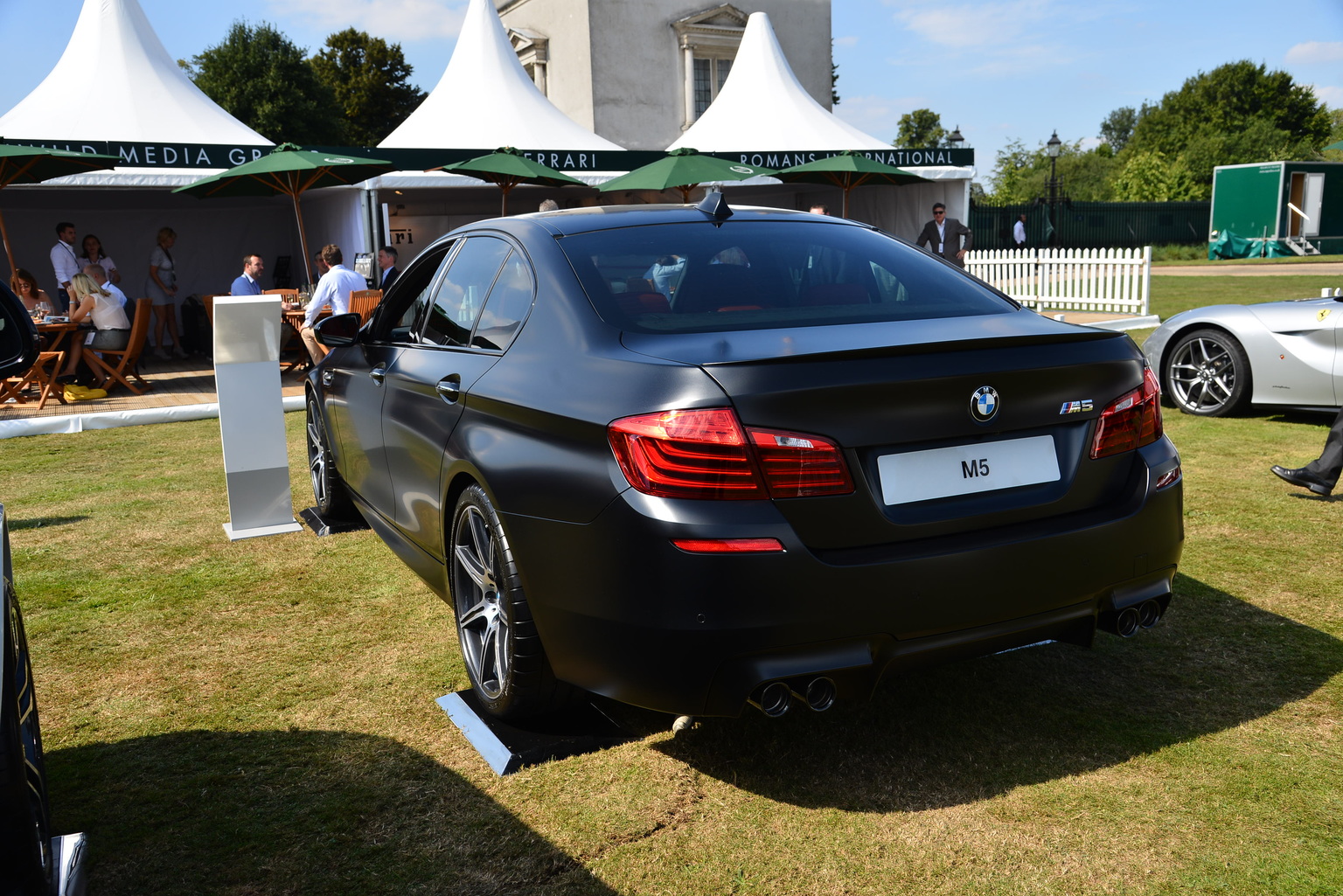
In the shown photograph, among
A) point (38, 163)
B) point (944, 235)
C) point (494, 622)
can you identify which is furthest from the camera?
point (944, 235)

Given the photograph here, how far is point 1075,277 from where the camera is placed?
64.2ft

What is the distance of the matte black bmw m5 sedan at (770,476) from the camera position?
2566 millimetres

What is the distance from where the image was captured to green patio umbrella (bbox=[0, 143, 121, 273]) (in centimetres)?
1228

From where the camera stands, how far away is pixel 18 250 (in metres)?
19.1

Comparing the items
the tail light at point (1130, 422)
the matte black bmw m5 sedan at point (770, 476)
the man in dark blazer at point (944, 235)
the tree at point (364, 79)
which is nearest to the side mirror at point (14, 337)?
the matte black bmw m5 sedan at point (770, 476)

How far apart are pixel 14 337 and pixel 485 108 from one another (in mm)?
20524

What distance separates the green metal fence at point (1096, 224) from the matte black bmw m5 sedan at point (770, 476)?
123 ft

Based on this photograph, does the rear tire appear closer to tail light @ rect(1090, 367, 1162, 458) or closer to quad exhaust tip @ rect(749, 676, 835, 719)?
quad exhaust tip @ rect(749, 676, 835, 719)

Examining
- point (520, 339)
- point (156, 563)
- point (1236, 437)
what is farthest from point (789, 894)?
point (1236, 437)

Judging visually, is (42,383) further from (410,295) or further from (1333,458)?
(1333,458)

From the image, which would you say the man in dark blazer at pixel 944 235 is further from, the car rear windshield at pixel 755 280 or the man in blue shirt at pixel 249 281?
the car rear windshield at pixel 755 280

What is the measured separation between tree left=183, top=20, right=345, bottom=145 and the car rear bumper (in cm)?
5106

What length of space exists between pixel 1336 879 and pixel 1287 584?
8.00ft

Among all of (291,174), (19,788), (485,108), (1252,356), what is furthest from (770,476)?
(485,108)
